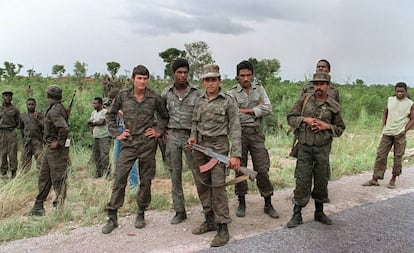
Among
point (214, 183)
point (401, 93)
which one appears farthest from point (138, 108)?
point (401, 93)

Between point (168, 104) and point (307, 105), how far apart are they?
161 cm

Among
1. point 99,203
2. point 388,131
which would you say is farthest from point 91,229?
point 388,131

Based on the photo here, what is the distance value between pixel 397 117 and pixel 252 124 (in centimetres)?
311

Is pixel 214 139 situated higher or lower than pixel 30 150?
higher

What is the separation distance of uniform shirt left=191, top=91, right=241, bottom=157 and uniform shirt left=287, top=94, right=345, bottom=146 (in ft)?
2.55

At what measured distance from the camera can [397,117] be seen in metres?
6.87

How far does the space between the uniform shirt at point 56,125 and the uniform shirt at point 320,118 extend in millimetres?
2843

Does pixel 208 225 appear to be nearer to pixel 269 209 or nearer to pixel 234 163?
pixel 234 163

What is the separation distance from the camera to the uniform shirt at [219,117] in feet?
14.7

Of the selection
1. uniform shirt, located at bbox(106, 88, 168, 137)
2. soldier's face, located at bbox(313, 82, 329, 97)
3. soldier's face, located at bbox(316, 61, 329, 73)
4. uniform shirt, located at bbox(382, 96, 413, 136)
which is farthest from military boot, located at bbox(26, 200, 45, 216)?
uniform shirt, located at bbox(382, 96, 413, 136)

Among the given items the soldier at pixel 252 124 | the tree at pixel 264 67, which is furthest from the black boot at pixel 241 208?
the tree at pixel 264 67

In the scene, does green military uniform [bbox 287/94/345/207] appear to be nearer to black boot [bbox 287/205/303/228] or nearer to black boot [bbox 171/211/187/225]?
black boot [bbox 287/205/303/228]

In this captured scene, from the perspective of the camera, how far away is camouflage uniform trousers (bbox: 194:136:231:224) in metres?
4.37

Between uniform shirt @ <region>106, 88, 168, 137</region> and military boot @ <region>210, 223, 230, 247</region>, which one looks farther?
uniform shirt @ <region>106, 88, 168, 137</region>
